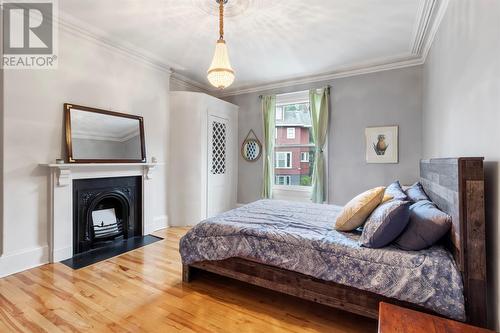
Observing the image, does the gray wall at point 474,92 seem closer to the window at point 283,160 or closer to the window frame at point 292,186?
the window frame at point 292,186

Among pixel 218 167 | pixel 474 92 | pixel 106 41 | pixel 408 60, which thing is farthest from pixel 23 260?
pixel 408 60

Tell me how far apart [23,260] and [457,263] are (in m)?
3.74

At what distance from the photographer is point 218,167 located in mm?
4711

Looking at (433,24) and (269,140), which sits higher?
(433,24)

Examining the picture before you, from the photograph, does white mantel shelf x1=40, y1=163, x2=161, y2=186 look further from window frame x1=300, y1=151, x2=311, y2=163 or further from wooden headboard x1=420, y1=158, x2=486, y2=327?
wooden headboard x1=420, y1=158, x2=486, y2=327

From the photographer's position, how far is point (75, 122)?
2.92m

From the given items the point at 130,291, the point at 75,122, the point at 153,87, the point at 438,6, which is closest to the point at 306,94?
the point at 438,6

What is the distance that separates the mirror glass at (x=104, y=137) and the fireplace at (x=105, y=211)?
31cm

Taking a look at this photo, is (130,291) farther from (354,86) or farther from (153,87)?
(354,86)

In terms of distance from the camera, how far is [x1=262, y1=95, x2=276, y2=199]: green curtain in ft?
15.7

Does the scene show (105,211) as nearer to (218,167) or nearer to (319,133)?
(218,167)

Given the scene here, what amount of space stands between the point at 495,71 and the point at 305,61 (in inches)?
108

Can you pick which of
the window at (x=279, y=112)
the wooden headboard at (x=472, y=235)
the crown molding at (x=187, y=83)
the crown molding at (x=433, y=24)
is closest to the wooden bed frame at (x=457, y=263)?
the wooden headboard at (x=472, y=235)

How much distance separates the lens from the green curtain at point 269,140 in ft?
15.7
